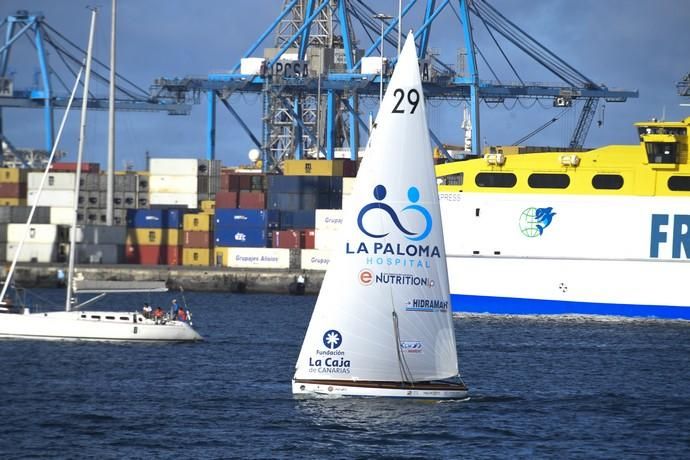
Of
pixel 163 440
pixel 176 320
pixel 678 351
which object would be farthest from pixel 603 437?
pixel 176 320

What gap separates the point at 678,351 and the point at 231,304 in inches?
970

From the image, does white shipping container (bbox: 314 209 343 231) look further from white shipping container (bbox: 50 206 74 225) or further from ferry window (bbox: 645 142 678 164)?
ferry window (bbox: 645 142 678 164)

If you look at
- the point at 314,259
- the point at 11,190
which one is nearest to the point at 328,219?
the point at 314,259

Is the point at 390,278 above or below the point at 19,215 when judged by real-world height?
below

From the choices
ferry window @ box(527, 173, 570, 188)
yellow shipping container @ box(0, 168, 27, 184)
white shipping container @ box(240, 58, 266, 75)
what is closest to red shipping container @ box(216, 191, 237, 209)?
white shipping container @ box(240, 58, 266, 75)

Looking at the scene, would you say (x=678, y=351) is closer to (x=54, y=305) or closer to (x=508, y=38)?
(x=54, y=305)

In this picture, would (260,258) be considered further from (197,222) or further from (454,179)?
(454,179)

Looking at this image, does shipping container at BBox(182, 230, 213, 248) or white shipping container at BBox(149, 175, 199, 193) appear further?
white shipping container at BBox(149, 175, 199, 193)

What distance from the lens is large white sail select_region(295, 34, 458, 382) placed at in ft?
83.0

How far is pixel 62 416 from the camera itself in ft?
89.5

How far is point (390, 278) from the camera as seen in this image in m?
25.8

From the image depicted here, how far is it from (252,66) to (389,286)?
56.4 m

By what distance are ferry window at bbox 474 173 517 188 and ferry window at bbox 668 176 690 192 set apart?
17.7ft

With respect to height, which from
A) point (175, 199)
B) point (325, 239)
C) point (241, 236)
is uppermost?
point (175, 199)
